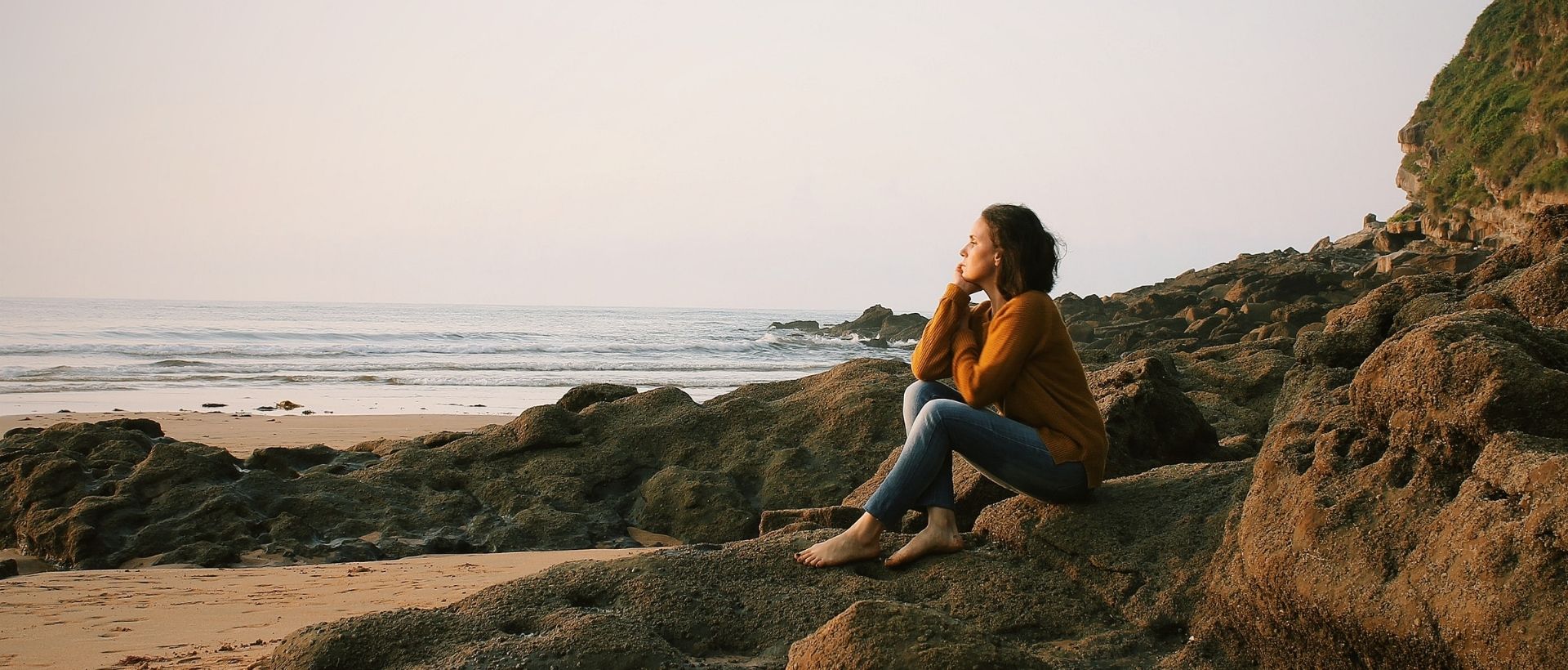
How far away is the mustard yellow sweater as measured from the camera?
408cm

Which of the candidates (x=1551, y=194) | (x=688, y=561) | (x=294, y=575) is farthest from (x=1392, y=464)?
(x=1551, y=194)

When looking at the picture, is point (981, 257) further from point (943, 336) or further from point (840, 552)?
point (840, 552)

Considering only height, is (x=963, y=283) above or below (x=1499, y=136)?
below

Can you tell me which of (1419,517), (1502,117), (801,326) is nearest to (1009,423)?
(1419,517)

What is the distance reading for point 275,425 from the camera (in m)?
13.8

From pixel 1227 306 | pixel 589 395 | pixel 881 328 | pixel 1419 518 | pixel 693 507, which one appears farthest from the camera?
pixel 881 328

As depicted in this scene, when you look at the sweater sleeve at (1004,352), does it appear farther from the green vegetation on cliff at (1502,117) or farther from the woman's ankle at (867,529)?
the green vegetation on cliff at (1502,117)

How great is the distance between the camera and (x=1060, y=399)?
414 centimetres

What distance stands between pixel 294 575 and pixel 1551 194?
2986 cm

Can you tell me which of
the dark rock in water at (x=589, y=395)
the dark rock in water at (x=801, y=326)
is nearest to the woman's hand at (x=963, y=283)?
the dark rock in water at (x=589, y=395)

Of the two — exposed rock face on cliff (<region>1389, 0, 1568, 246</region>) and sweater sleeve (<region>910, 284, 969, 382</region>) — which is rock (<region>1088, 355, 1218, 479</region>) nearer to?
sweater sleeve (<region>910, 284, 969, 382</region>)

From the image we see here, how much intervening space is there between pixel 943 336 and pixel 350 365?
79.6 feet

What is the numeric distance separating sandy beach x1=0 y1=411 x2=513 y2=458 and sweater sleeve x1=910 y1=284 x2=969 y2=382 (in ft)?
27.4

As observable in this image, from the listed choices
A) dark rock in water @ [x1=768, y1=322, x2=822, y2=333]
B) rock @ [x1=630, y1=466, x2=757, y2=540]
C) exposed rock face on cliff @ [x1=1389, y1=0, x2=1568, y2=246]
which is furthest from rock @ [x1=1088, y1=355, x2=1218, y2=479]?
dark rock in water @ [x1=768, y1=322, x2=822, y2=333]
